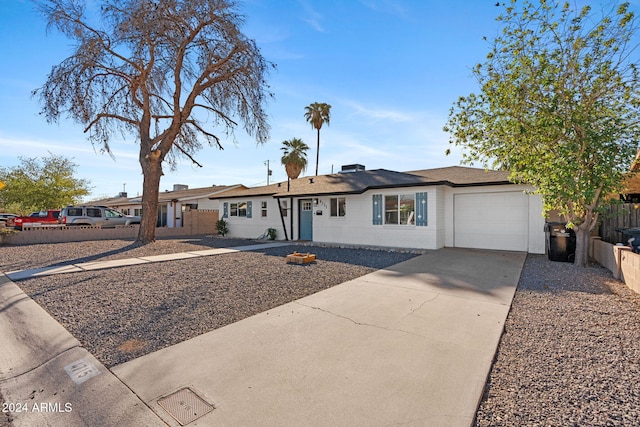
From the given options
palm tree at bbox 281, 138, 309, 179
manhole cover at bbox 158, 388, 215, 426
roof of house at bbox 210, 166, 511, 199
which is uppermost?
A: palm tree at bbox 281, 138, 309, 179

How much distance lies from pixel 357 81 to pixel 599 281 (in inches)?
360

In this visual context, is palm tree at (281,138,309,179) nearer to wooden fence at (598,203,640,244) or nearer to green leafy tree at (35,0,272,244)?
green leafy tree at (35,0,272,244)

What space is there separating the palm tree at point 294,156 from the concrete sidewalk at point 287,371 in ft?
79.4

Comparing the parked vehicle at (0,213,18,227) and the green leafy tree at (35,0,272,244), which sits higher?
the green leafy tree at (35,0,272,244)

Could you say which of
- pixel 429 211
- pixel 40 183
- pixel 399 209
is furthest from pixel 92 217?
pixel 429 211

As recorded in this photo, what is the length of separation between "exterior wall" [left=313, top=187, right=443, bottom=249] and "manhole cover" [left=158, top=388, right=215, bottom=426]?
10254 mm

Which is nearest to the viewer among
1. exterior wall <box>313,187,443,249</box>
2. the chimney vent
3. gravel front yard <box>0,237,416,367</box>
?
gravel front yard <box>0,237,416,367</box>

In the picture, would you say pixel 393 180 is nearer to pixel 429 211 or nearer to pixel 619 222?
pixel 429 211

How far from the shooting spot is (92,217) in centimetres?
1814

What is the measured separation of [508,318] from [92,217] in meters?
21.2

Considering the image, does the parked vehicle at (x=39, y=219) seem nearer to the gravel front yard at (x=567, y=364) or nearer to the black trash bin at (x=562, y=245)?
the gravel front yard at (x=567, y=364)

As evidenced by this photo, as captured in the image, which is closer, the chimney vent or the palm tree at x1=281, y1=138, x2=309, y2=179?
the chimney vent

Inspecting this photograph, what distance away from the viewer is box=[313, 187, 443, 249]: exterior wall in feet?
37.4

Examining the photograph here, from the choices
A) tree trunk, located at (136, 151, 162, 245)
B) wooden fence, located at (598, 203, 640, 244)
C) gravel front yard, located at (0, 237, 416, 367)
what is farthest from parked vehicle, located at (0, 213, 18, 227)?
wooden fence, located at (598, 203, 640, 244)
